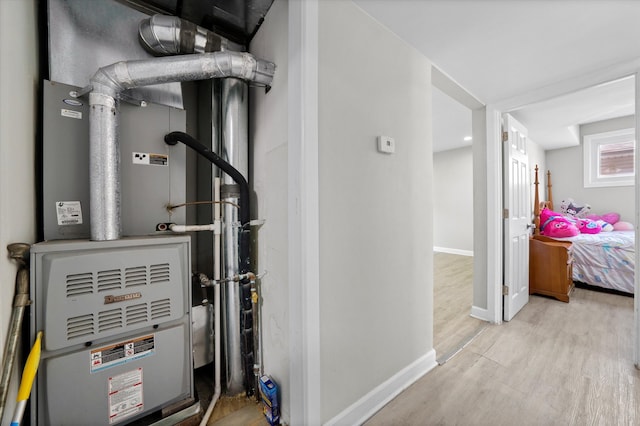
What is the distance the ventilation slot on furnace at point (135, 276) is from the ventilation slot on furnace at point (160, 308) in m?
0.12

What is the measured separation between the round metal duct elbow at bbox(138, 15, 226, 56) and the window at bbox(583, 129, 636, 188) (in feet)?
20.7

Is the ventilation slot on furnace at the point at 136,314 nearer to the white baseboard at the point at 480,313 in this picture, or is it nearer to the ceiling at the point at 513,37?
the ceiling at the point at 513,37

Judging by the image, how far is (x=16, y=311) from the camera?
2.89 feet

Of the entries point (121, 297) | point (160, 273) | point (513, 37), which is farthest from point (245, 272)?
point (513, 37)

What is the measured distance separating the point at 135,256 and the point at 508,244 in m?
3.02

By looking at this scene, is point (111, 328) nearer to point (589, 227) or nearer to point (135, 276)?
point (135, 276)

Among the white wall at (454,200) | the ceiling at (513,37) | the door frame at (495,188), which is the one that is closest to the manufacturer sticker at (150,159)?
the ceiling at (513,37)

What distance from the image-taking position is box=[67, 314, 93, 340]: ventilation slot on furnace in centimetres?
96

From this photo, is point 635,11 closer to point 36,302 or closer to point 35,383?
point 36,302

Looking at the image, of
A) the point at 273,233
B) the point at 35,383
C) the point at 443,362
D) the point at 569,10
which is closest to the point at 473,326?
the point at 443,362

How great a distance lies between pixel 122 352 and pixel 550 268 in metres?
4.17

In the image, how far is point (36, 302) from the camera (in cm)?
92

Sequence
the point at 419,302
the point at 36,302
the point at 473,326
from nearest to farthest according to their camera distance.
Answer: the point at 36,302
the point at 419,302
the point at 473,326

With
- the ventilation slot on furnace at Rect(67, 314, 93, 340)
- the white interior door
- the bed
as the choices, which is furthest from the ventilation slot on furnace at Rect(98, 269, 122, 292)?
the bed
